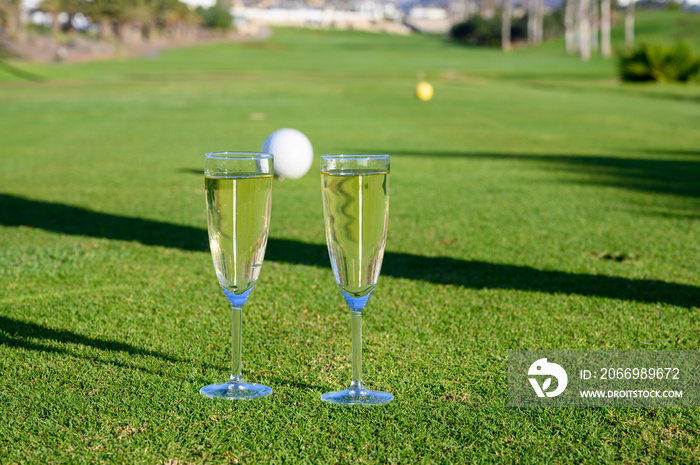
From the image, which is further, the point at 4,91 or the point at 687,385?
the point at 4,91

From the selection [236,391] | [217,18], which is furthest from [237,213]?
[217,18]

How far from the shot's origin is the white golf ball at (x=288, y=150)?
10.0 metres

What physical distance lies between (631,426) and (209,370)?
208 cm

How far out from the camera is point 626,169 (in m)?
12.8

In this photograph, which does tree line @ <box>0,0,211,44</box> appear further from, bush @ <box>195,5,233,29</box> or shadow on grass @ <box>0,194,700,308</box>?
shadow on grass @ <box>0,194,700,308</box>

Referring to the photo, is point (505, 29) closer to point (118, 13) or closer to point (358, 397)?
point (118, 13)

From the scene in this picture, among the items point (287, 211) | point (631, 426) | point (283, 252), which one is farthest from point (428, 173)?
point (631, 426)

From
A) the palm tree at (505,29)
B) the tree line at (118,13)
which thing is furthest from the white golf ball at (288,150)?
the palm tree at (505,29)

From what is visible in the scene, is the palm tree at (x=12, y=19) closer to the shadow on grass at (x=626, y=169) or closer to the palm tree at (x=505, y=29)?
the palm tree at (x=505, y=29)

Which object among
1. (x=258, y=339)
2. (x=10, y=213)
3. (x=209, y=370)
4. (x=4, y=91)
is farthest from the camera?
(x=4, y=91)

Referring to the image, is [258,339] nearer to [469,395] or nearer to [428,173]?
[469,395]

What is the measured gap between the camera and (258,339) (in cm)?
451

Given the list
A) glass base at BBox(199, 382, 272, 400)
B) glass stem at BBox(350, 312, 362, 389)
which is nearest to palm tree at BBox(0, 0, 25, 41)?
glass base at BBox(199, 382, 272, 400)

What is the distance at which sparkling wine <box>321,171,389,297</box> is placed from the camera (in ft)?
9.63
